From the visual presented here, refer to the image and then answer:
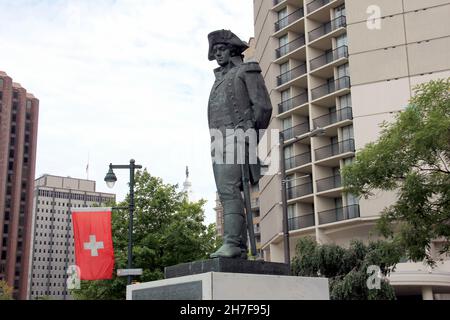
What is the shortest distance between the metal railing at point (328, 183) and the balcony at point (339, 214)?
5.76 feet

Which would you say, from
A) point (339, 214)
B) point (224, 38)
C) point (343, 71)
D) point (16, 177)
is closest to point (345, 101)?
point (343, 71)

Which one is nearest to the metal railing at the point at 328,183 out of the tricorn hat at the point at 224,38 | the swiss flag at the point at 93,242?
the swiss flag at the point at 93,242

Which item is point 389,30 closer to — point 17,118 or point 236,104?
point 236,104

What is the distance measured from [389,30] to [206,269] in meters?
36.5

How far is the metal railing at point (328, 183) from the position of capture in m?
42.1

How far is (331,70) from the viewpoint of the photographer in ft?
146

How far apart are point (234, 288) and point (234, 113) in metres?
2.59

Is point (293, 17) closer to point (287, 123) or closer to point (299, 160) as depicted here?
point (287, 123)

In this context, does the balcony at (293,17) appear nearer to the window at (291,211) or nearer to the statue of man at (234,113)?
the window at (291,211)

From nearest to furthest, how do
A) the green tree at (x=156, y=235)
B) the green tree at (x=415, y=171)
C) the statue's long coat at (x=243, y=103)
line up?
the statue's long coat at (x=243, y=103), the green tree at (x=415, y=171), the green tree at (x=156, y=235)

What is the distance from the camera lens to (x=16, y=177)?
126062mm

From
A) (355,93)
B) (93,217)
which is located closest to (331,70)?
(355,93)

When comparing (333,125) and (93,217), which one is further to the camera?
(333,125)

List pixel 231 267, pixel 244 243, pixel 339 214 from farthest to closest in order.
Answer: pixel 339 214 → pixel 244 243 → pixel 231 267
